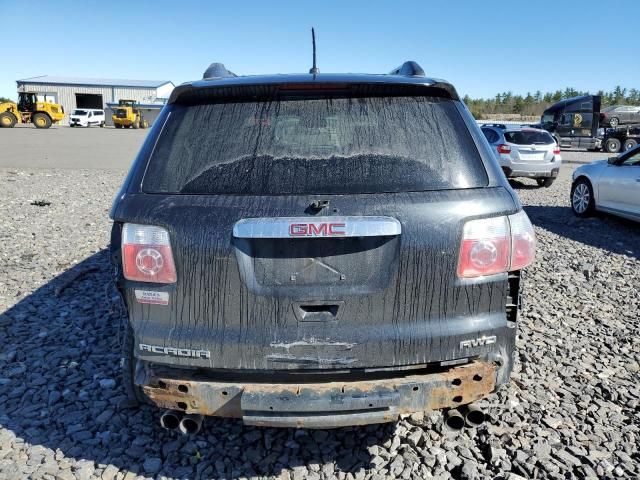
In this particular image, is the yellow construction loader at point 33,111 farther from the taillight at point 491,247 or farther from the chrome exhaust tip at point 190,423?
the taillight at point 491,247

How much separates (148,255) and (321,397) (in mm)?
942

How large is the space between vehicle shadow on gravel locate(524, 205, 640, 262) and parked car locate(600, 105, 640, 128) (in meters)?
26.6

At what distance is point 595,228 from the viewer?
8.84 m

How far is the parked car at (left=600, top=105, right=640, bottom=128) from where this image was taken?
1288 inches

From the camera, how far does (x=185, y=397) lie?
215cm

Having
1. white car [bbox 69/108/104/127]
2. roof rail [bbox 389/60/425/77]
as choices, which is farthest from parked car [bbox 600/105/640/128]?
white car [bbox 69/108/104/127]

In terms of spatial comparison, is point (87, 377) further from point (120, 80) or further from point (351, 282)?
point (120, 80)

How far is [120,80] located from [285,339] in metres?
83.7

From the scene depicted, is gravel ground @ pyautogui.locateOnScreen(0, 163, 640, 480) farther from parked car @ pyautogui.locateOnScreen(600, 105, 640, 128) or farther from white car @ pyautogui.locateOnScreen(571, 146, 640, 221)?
parked car @ pyautogui.locateOnScreen(600, 105, 640, 128)

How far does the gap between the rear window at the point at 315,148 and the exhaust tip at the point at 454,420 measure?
1041 millimetres

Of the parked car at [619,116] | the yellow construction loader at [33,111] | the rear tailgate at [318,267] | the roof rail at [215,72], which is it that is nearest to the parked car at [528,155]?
the roof rail at [215,72]

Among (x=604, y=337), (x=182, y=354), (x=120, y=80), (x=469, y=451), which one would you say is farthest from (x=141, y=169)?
(x=120, y=80)

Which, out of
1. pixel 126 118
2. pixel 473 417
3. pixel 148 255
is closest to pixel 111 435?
pixel 148 255

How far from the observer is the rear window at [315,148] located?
2188mm
